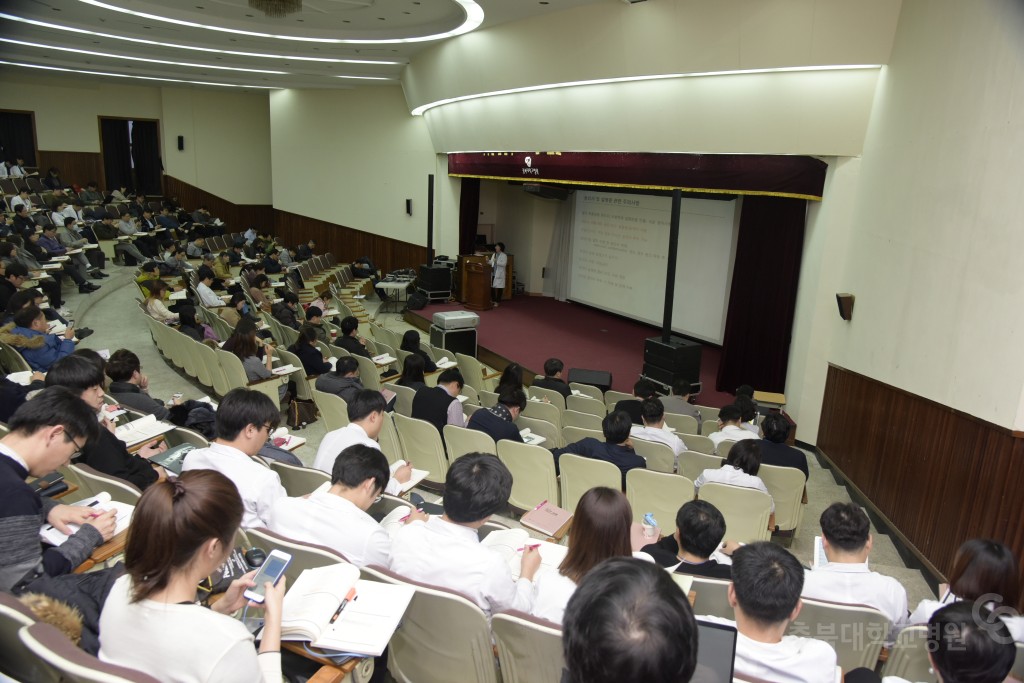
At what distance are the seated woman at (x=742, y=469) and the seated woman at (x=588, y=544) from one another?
2168mm

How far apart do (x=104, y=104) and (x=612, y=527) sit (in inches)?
974

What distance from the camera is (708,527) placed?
291 centimetres

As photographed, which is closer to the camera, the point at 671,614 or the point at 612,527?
the point at 671,614

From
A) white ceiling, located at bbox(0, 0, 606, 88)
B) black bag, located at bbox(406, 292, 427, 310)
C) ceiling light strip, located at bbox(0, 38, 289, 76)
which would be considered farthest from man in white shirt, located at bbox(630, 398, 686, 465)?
ceiling light strip, located at bbox(0, 38, 289, 76)

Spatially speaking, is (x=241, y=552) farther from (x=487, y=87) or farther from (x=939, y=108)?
(x=487, y=87)

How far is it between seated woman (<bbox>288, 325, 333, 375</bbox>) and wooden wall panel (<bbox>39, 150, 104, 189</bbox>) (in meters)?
18.7

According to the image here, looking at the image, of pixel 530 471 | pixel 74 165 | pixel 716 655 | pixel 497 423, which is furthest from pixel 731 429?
pixel 74 165

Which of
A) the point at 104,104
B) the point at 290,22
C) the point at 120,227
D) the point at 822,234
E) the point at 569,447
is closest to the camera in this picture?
the point at 569,447

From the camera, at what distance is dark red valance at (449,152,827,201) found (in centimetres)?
802

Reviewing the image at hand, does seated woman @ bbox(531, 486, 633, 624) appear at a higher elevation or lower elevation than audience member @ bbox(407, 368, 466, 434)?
higher

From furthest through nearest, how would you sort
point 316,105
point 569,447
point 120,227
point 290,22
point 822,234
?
point 316,105 < point 120,227 < point 290,22 < point 822,234 < point 569,447

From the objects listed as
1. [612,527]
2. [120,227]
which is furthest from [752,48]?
[120,227]

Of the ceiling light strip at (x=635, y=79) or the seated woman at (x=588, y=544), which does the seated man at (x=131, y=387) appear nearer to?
the seated woman at (x=588, y=544)

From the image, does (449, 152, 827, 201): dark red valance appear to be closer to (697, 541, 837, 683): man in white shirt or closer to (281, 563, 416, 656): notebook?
(697, 541, 837, 683): man in white shirt
